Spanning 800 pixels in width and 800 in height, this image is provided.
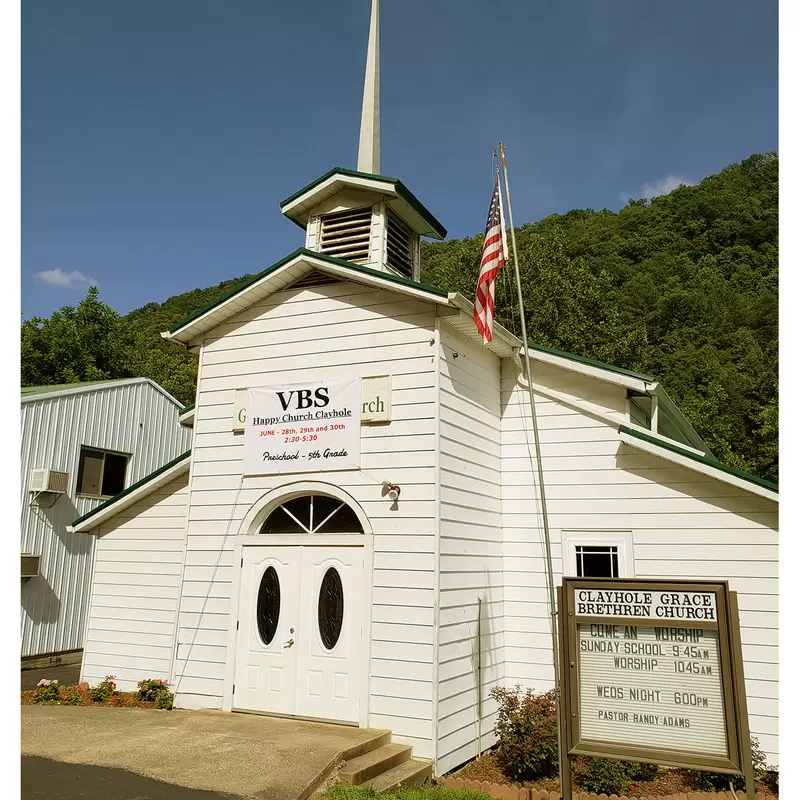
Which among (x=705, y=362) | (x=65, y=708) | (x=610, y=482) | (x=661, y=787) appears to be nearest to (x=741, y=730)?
(x=661, y=787)

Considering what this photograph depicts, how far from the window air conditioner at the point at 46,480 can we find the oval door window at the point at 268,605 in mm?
8935

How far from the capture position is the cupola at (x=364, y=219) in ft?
38.2

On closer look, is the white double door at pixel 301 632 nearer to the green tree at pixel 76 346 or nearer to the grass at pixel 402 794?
the grass at pixel 402 794

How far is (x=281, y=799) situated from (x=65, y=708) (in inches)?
220

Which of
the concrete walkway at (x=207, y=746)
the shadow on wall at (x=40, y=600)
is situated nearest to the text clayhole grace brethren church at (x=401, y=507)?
the concrete walkway at (x=207, y=746)

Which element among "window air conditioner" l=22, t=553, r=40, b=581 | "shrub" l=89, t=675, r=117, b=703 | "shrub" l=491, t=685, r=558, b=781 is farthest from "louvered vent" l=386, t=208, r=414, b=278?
A: "window air conditioner" l=22, t=553, r=40, b=581

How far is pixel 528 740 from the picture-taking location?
27.7ft

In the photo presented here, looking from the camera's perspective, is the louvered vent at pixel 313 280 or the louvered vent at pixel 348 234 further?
the louvered vent at pixel 348 234

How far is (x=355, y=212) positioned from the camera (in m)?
12.0

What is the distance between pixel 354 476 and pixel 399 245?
4803mm

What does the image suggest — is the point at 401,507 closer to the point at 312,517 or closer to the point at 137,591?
the point at 312,517

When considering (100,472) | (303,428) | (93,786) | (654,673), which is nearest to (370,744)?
(93,786)

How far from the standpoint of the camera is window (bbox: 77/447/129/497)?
1823 cm
